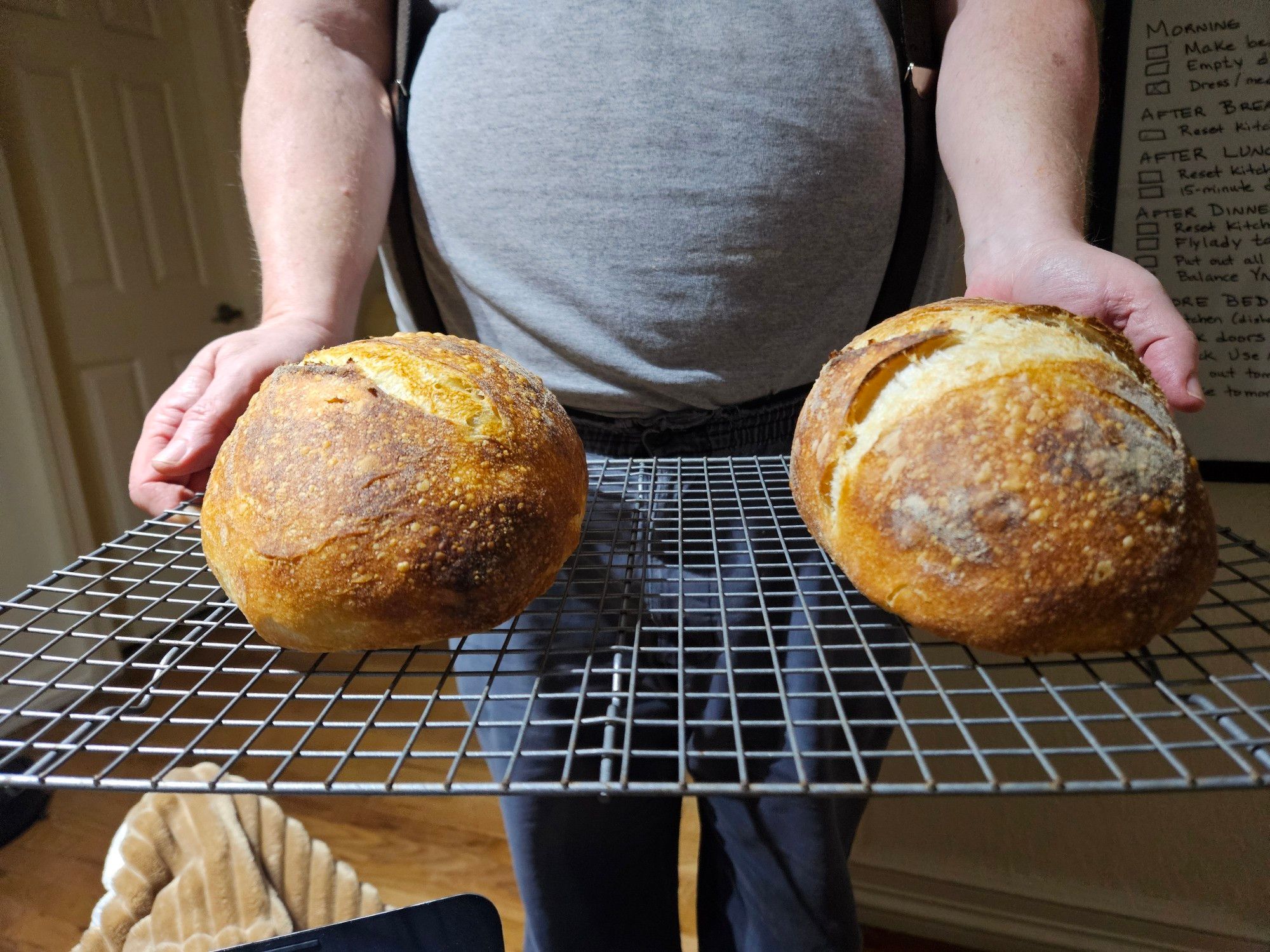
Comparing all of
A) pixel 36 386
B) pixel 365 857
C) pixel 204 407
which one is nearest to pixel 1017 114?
pixel 204 407

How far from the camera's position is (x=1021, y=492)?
0.62 m

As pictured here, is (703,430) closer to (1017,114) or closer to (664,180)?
(664,180)

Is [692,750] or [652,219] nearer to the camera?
[692,750]

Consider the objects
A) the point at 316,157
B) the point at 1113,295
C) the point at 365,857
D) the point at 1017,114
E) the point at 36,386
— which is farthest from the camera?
the point at 36,386

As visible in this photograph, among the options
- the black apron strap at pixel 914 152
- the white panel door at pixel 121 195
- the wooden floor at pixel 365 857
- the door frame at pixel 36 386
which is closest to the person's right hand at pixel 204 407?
the black apron strap at pixel 914 152

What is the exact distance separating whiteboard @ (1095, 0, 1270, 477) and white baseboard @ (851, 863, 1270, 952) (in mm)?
903

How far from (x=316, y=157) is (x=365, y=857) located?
1.61m

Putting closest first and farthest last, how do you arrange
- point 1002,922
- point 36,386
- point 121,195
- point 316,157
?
point 316,157, point 1002,922, point 36,386, point 121,195

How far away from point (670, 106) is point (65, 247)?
2469 millimetres

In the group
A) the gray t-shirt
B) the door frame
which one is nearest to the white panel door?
the door frame

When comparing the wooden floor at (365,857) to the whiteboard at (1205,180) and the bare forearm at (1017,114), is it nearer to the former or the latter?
the whiteboard at (1205,180)

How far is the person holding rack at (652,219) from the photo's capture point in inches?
35.8

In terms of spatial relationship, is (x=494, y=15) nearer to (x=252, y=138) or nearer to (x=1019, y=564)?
(x=252, y=138)

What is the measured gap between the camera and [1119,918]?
59.5 inches
